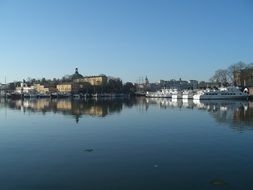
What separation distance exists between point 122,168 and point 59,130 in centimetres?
1617

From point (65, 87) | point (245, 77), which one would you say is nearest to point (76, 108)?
point (245, 77)

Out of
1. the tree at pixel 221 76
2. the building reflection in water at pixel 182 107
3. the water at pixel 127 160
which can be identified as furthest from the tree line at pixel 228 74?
the water at pixel 127 160

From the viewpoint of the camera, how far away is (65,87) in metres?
189

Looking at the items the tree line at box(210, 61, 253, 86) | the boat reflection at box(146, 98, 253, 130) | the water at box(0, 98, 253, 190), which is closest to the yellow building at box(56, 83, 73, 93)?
the tree line at box(210, 61, 253, 86)

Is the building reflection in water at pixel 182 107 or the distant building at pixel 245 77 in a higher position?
the distant building at pixel 245 77

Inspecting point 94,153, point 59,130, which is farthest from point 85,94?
point 94,153

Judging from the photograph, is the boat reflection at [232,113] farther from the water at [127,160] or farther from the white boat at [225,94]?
the white boat at [225,94]

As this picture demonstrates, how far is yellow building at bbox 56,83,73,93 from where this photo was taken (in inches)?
7233

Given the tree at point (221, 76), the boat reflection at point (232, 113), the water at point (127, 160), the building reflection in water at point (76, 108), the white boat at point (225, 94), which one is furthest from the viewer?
the tree at point (221, 76)

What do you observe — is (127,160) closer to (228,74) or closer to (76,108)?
(76,108)

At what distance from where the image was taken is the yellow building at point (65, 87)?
18373cm

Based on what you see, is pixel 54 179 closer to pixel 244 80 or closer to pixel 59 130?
pixel 59 130

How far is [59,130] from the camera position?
3284 centimetres

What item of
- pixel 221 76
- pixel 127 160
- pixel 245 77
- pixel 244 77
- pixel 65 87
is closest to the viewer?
pixel 127 160
